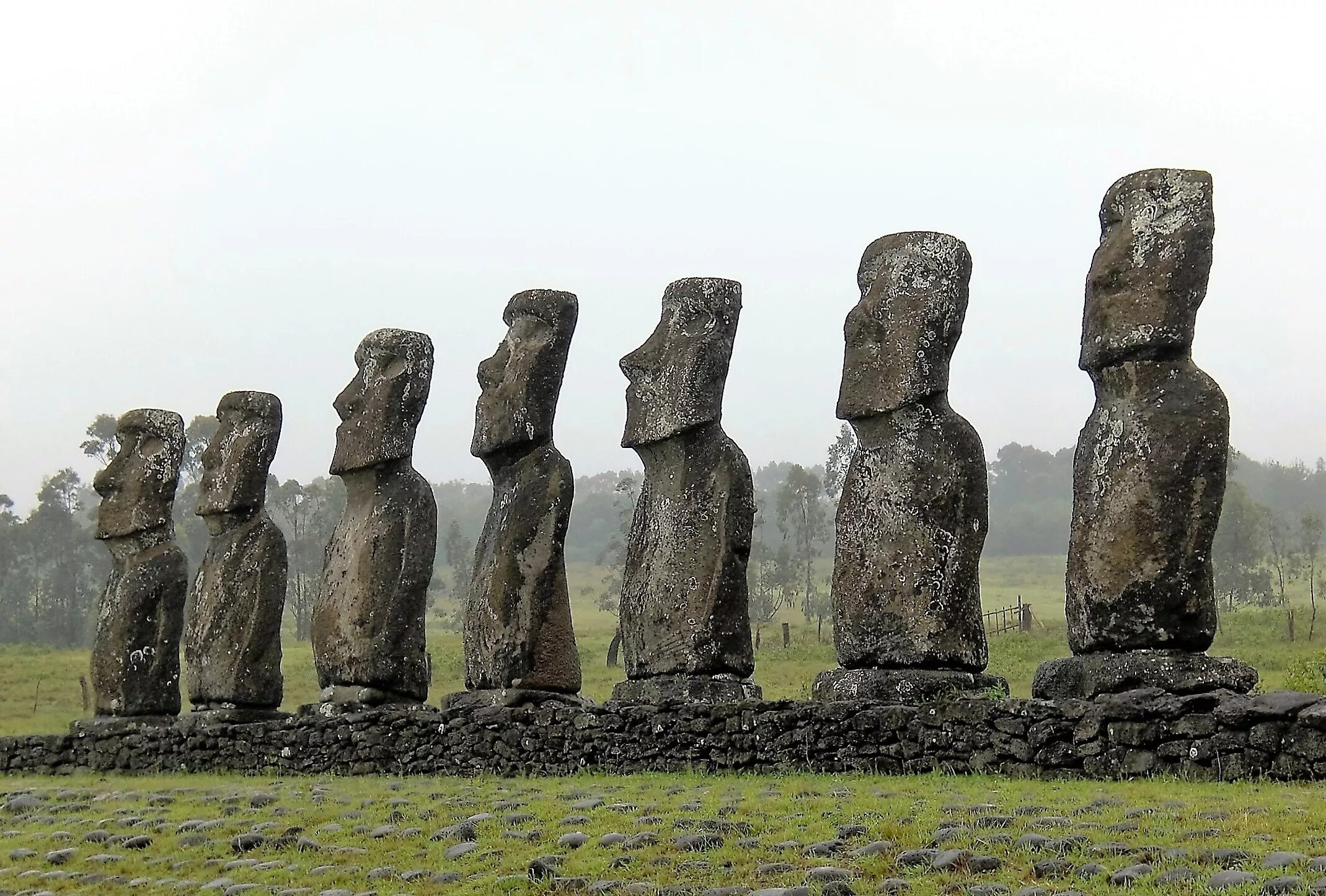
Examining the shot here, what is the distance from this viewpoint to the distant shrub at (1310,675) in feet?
57.3

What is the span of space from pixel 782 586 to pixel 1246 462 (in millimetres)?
70436

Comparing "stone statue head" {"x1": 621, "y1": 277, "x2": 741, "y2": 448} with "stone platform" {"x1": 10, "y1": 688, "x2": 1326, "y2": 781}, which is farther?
"stone statue head" {"x1": 621, "y1": 277, "x2": 741, "y2": 448}

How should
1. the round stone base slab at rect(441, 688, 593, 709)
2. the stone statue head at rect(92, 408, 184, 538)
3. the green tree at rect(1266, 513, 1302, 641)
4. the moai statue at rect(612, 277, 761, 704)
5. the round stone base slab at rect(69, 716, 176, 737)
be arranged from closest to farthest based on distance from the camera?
the moai statue at rect(612, 277, 761, 704) < the round stone base slab at rect(441, 688, 593, 709) < the round stone base slab at rect(69, 716, 176, 737) < the stone statue head at rect(92, 408, 184, 538) < the green tree at rect(1266, 513, 1302, 641)

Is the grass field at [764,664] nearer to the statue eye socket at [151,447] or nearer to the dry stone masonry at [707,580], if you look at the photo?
the statue eye socket at [151,447]

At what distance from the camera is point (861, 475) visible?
13.4 metres

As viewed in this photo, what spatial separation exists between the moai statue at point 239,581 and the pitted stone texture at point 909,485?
734cm

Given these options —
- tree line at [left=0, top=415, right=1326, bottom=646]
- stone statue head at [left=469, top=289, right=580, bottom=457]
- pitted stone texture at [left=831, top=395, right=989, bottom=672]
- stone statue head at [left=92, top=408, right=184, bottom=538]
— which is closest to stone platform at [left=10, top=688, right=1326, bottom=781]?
pitted stone texture at [left=831, top=395, right=989, bottom=672]

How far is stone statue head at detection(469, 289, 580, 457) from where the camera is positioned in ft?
52.1

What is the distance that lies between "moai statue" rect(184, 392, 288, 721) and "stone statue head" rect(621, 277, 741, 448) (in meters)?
5.23

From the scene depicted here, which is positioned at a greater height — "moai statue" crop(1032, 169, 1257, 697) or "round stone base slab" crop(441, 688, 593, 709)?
"moai statue" crop(1032, 169, 1257, 697)

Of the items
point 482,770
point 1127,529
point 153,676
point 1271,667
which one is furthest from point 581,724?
point 1271,667

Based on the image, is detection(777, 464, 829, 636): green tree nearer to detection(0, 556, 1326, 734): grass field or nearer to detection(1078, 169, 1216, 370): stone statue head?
detection(0, 556, 1326, 734): grass field

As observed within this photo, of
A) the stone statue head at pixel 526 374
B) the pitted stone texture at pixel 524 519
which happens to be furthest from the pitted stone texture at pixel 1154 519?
the stone statue head at pixel 526 374

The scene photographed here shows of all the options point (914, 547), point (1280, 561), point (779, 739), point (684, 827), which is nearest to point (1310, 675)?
point (914, 547)
